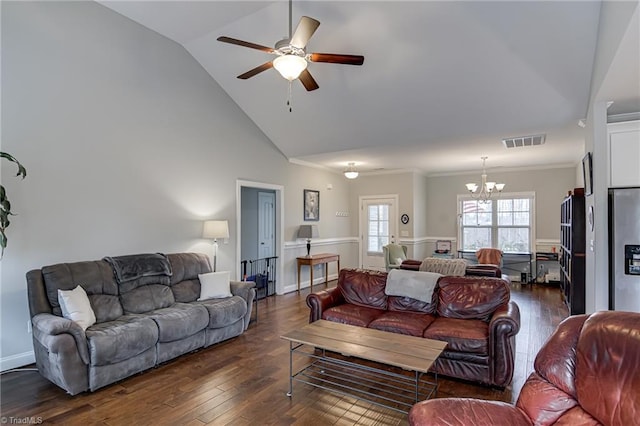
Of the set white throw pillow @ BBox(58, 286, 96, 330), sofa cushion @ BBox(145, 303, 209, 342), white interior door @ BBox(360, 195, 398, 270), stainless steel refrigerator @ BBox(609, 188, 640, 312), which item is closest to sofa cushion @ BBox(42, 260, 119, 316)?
white throw pillow @ BBox(58, 286, 96, 330)

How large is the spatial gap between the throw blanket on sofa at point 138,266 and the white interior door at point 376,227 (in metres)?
5.79

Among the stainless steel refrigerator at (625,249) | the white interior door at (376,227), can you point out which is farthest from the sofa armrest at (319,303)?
the white interior door at (376,227)

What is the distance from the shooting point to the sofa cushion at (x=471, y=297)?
345 centimetres

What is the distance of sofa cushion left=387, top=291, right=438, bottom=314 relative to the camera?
3.74 m

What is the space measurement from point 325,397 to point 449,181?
7.43 m

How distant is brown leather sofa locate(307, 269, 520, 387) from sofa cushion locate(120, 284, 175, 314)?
172cm

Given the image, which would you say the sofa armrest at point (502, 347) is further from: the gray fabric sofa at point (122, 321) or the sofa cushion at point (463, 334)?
the gray fabric sofa at point (122, 321)

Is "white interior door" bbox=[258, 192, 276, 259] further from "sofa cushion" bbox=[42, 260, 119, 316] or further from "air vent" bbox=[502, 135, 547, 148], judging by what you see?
"air vent" bbox=[502, 135, 547, 148]

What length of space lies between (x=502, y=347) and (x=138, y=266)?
3832 mm

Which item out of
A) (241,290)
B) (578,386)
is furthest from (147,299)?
(578,386)

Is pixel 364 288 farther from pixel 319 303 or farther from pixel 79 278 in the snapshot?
pixel 79 278

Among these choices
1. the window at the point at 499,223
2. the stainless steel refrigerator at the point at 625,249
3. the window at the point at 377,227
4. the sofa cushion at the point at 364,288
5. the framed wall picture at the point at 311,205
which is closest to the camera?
the stainless steel refrigerator at the point at 625,249

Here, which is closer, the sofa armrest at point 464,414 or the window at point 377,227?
the sofa armrest at point 464,414

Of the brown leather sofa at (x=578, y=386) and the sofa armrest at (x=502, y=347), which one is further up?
the brown leather sofa at (x=578, y=386)
